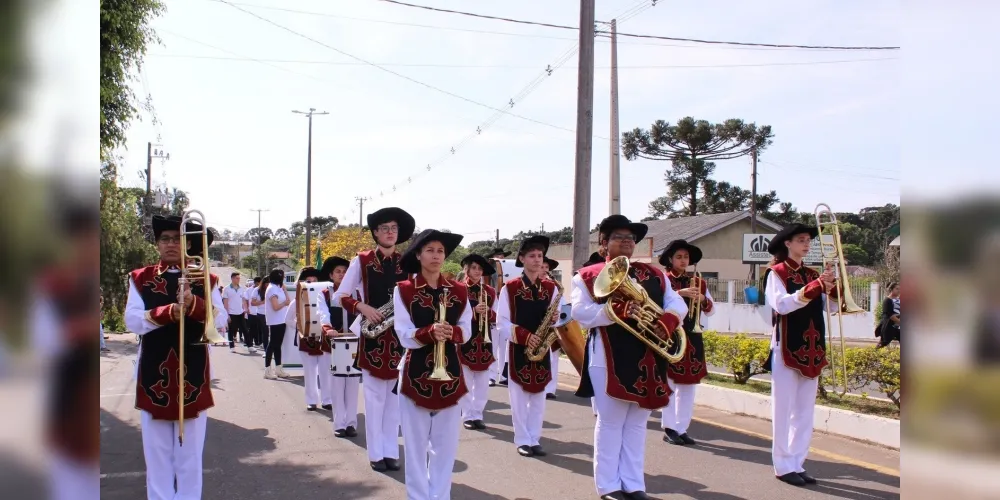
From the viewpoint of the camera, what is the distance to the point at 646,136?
44844mm

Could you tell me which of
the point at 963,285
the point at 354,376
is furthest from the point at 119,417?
the point at 963,285

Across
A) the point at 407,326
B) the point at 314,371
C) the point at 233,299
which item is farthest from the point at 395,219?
the point at 233,299

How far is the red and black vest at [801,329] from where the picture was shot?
622cm

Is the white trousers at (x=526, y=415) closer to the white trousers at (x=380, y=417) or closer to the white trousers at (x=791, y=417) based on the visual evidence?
the white trousers at (x=380, y=417)

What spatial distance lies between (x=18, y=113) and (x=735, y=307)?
30.0 metres

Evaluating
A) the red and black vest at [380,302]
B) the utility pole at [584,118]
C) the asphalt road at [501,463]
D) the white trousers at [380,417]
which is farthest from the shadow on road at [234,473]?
the utility pole at [584,118]

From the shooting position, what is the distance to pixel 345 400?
829cm

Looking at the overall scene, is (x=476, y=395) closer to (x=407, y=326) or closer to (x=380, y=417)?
(x=380, y=417)

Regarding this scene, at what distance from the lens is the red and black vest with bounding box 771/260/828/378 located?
6.22 m

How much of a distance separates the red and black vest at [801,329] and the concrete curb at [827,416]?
1544 mm

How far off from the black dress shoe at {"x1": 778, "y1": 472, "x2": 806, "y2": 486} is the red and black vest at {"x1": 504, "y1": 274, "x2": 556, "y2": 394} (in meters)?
2.48

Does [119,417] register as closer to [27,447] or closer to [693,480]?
[693,480]

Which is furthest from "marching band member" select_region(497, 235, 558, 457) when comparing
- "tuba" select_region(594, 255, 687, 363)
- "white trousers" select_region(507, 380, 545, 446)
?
"tuba" select_region(594, 255, 687, 363)

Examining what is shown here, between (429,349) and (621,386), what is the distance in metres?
1.47
